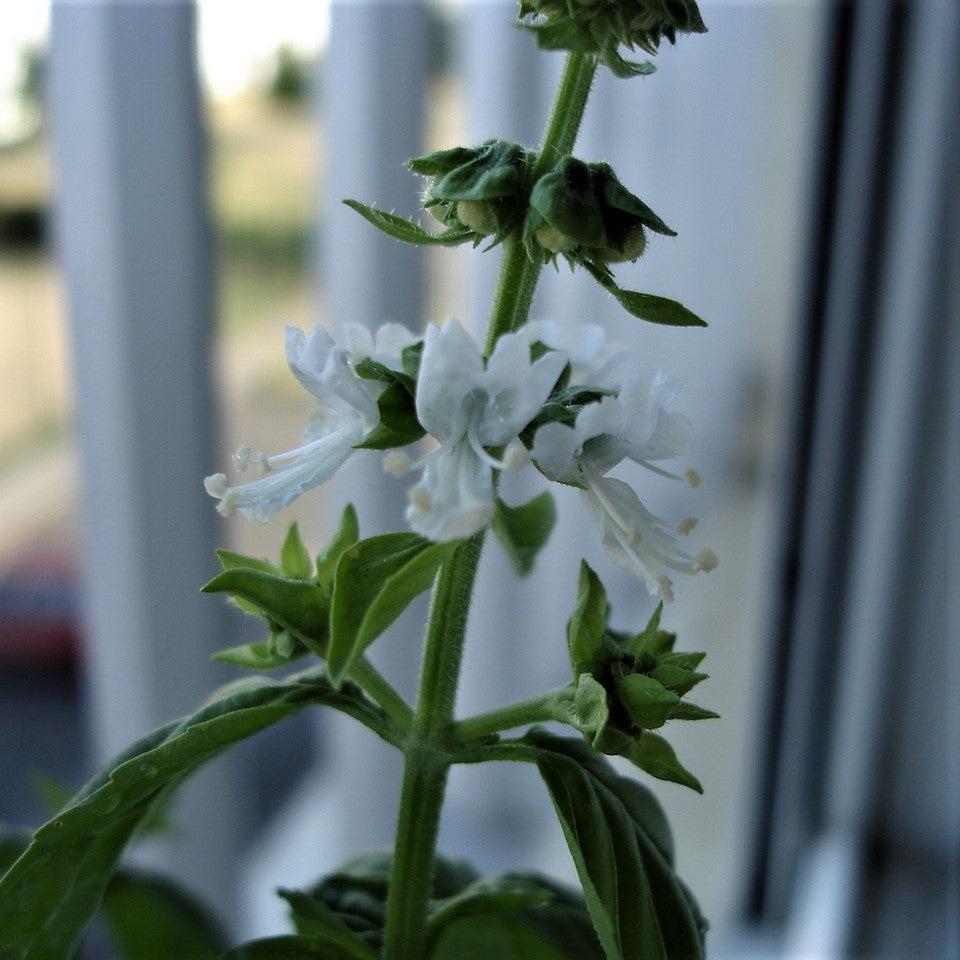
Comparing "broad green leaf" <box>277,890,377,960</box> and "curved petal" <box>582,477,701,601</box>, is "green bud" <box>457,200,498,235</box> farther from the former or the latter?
"broad green leaf" <box>277,890,377,960</box>

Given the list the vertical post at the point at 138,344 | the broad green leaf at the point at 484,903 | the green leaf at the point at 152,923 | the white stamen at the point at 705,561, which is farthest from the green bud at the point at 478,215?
the vertical post at the point at 138,344

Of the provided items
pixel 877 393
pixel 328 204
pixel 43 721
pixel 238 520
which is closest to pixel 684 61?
pixel 877 393

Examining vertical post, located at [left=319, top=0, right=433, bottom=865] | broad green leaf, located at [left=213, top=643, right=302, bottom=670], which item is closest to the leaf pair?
broad green leaf, located at [left=213, top=643, right=302, bottom=670]

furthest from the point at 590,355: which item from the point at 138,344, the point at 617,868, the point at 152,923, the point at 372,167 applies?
the point at 372,167

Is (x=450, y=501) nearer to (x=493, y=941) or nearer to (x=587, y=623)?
(x=587, y=623)

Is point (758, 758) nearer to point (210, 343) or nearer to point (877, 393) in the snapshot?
point (877, 393)
